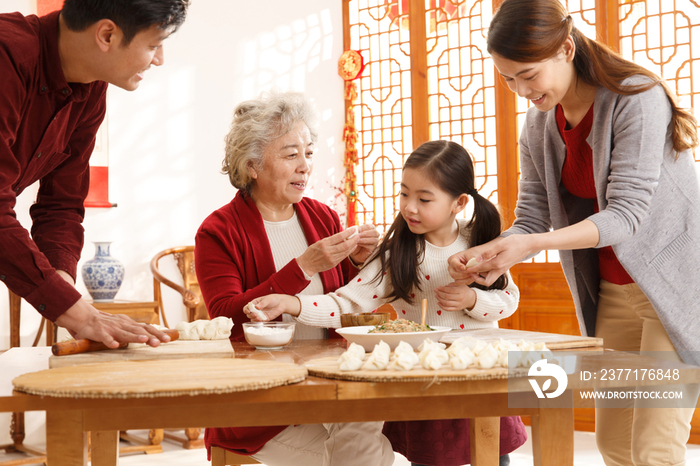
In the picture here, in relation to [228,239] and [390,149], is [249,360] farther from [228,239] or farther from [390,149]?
[390,149]

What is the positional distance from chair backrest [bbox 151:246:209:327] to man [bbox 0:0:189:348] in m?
2.21

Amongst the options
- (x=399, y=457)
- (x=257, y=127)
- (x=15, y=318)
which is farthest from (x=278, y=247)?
(x=15, y=318)

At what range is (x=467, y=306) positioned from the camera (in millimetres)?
1834

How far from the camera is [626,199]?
1604mm

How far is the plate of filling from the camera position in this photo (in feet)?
4.52

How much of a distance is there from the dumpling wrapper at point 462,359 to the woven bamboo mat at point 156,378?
0.86ft

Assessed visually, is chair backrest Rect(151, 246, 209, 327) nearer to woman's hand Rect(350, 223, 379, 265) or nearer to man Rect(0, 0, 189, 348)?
woman's hand Rect(350, 223, 379, 265)

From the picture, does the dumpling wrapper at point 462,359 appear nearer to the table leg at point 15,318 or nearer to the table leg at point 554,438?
the table leg at point 554,438

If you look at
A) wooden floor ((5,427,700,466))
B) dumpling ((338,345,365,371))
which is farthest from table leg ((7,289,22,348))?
dumpling ((338,345,365,371))

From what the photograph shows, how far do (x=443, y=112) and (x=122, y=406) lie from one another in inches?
155

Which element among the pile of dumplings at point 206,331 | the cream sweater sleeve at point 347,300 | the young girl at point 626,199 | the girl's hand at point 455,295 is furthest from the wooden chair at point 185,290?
the young girl at point 626,199

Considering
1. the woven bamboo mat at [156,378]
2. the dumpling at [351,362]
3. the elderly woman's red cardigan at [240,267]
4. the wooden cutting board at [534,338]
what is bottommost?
the wooden cutting board at [534,338]

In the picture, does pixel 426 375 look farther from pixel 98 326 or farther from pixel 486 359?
pixel 98 326

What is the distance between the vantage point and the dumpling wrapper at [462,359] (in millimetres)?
1148
